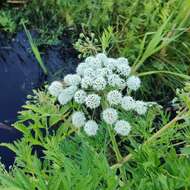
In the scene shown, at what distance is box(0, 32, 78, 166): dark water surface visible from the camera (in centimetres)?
268

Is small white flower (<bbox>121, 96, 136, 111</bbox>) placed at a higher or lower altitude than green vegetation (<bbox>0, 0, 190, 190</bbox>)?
higher

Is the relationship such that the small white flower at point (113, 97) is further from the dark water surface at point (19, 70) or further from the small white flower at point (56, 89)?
the dark water surface at point (19, 70)

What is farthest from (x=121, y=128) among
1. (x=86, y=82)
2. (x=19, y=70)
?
(x=19, y=70)

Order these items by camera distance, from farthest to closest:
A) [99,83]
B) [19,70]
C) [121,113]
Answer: [19,70], [121,113], [99,83]

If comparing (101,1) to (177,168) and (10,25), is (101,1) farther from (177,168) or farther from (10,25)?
(177,168)

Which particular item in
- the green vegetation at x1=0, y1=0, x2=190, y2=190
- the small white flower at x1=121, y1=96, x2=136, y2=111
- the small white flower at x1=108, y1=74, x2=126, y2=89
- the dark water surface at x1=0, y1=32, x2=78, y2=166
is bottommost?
the dark water surface at x1=0, y1=32, x2=78, y2=166

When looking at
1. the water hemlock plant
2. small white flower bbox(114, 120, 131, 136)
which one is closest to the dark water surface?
the water hemlock plant

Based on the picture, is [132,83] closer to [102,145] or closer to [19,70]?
[102,145]

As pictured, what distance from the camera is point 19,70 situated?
293 centimetres

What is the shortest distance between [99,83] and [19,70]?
1.70 meters

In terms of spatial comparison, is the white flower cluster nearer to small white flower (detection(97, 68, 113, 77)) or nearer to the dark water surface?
small white flower (detection(97, 68, 113, 77))

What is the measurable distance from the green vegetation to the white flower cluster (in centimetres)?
5

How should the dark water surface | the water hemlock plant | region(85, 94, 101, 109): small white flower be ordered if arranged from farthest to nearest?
the dark water surface
region(85, 94, 101, 109): small white flower
the water hemlock plant

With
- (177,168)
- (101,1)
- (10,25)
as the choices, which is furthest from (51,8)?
(177,168)
